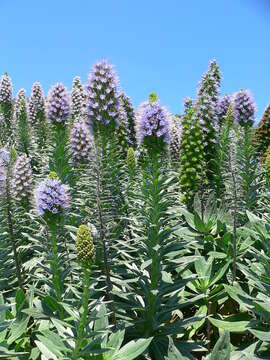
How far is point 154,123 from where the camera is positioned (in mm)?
4242

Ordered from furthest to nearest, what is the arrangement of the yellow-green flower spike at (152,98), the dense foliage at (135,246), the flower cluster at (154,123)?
the yellow-green flower spike at (152,98)
the flower cluster at (154,123)
the dense foliage at (135,246)

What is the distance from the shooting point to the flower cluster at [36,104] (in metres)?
12.4

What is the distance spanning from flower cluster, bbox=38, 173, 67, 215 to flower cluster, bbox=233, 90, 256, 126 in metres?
3.55

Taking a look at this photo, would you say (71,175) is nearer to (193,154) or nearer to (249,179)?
(193,154)

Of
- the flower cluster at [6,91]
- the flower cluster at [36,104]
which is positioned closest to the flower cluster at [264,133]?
the flower cluster at [36,104]

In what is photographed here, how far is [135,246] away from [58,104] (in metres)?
2.54

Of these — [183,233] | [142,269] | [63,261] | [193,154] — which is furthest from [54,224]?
[193,154]

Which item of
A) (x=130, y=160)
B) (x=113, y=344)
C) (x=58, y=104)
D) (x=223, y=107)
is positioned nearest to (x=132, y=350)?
(x=113, y=344)

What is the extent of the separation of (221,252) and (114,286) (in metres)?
1.52

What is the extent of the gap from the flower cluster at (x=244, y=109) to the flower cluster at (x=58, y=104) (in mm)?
2285

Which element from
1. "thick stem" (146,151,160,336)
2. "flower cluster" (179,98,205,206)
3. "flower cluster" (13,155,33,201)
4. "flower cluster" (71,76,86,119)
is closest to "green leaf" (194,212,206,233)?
"flower cluster" (179,98,205,206)

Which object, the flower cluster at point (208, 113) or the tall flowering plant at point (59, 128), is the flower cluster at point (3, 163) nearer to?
the tall flowering plant at point (59, 128)

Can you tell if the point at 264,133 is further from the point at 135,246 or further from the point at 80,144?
the point at 135,246

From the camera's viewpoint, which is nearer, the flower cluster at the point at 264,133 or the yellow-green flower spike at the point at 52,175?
the yellow-green flower spike at the point at 52,175
